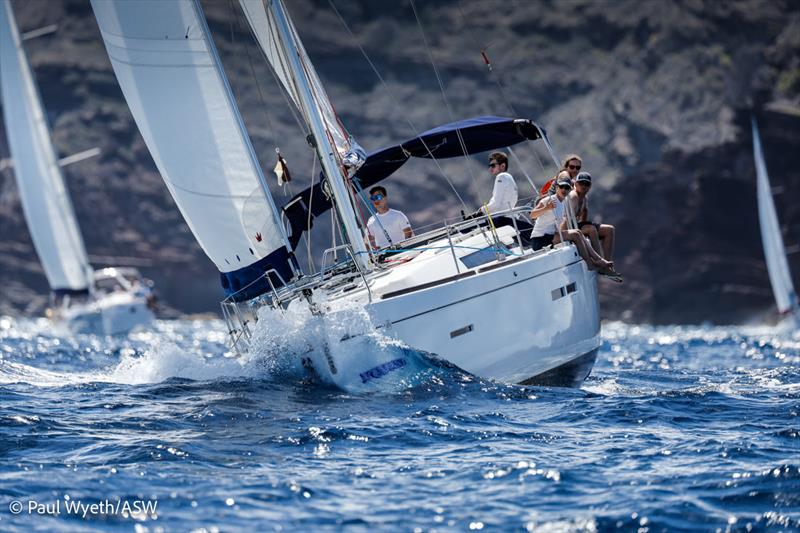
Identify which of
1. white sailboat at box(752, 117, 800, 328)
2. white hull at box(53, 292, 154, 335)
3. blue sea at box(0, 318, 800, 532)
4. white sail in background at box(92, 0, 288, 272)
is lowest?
white sailboat at box(752, 117, 800, 328)

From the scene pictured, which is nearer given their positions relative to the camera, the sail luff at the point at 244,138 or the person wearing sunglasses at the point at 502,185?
the sail luff at the point at 244,138

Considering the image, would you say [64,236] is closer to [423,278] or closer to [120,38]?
[120,38]

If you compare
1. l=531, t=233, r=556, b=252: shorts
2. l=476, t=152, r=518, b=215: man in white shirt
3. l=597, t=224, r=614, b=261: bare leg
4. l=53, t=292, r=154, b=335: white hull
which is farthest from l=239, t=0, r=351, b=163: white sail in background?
l=53, t=292, r=154, b=335: white hull

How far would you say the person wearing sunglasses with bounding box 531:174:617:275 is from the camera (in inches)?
408

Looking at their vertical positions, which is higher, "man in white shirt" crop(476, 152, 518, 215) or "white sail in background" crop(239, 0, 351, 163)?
"white sail in background" crop(239, 0, 351, 163)

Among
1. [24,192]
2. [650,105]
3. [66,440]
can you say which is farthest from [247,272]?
[650,105]

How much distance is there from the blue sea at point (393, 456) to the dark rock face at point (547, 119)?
36.6 metres

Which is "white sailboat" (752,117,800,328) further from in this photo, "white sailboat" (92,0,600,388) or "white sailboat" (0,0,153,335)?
"white sailboat" (92,0,600,388)

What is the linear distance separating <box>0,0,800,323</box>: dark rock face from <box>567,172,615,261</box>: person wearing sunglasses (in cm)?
3491

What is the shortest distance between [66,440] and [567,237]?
17.0 feet

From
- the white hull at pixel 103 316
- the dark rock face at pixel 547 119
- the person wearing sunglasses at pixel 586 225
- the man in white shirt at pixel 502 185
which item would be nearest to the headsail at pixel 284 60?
the man in white shirt at pixel 502 185

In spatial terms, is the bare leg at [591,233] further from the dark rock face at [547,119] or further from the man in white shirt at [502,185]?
the dark rock face at [547,119]

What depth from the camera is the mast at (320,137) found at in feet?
32.8

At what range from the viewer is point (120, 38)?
10.8 m
